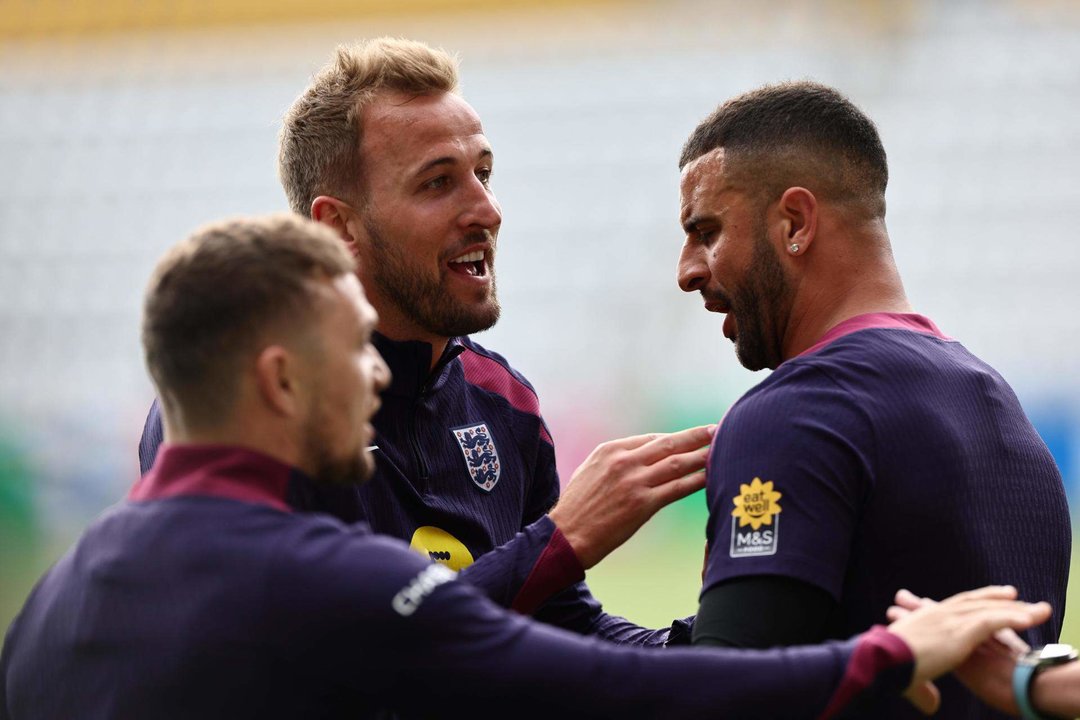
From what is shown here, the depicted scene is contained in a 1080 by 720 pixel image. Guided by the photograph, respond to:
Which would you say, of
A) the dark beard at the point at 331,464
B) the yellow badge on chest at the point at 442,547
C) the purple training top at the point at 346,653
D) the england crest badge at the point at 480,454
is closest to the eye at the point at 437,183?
the england crest badge at the point at 480,454

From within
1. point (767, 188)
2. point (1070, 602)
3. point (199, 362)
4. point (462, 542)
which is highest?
Result: point (767, 188)

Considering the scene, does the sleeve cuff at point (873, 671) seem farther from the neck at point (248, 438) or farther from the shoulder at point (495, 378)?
the shoulder at point (495, 378)

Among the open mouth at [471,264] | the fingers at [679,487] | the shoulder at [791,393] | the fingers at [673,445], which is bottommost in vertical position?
the fingers at [679,487]

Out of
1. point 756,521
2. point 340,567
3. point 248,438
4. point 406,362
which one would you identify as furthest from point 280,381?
point 406,362

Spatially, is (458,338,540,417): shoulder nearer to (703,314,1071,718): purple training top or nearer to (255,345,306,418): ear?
(703,314,1071,718): purple training top

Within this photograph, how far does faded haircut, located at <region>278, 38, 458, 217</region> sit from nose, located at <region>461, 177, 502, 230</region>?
0.73 feet

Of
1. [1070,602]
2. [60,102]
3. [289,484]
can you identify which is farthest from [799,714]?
[60,102]

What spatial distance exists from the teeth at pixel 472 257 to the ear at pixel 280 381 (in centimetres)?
111

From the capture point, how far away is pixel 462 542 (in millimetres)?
2629

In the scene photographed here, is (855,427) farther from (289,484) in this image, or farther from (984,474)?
(289,484)

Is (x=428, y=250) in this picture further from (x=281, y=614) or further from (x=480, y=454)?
(x=281, y=614)

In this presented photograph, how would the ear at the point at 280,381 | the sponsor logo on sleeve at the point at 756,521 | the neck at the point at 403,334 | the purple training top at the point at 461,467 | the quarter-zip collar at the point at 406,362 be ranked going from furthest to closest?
the neck at the point at 403,334, the quarter-zip collar at the point at 406,362, the purple training top at the point at 461,467, the sponsor logo on sleeve at the point at 756,521, the ear at the point at 280,381

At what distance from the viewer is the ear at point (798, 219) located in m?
2.39

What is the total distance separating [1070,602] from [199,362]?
435 inches
